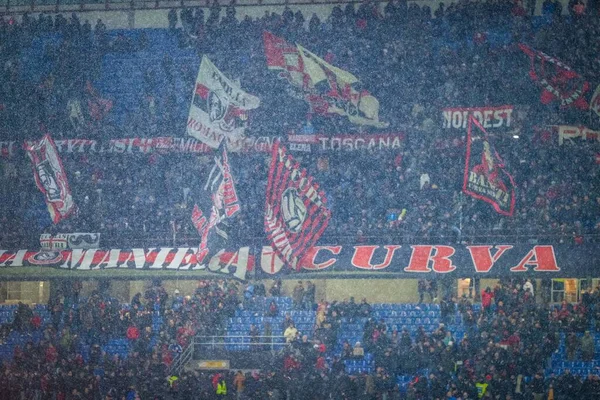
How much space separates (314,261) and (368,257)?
5.19ft

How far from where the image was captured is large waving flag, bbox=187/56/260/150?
107 ft

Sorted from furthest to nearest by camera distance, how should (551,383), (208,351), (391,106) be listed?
(391,106) → (208,351) → (551,383)

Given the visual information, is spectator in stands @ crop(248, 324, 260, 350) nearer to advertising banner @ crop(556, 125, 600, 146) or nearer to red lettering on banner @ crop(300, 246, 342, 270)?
red lettering on banner @ crop(300, 246, 342, 270)

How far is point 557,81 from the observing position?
33.3 meters

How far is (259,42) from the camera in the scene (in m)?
37.0

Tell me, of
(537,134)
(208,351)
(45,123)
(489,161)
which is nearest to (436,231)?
(489,161)

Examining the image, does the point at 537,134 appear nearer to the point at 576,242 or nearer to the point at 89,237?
the point at 576,242

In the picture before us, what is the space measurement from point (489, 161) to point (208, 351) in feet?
32.1

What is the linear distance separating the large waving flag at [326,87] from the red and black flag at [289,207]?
21.1 feet

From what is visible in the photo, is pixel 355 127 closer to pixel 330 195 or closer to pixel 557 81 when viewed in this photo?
pixel 330 195

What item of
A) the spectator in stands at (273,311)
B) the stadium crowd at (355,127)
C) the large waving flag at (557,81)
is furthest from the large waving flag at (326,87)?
the spectator in stands at (273,311)

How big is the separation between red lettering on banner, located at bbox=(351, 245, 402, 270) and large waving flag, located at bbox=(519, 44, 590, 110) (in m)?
8.22

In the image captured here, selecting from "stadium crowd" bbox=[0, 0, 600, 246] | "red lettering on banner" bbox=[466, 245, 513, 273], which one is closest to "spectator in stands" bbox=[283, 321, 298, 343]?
"stadium crowd" bbox=[0, 0, 600, 246]

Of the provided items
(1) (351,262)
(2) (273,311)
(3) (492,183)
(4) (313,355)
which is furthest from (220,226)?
(3) (492,183)
